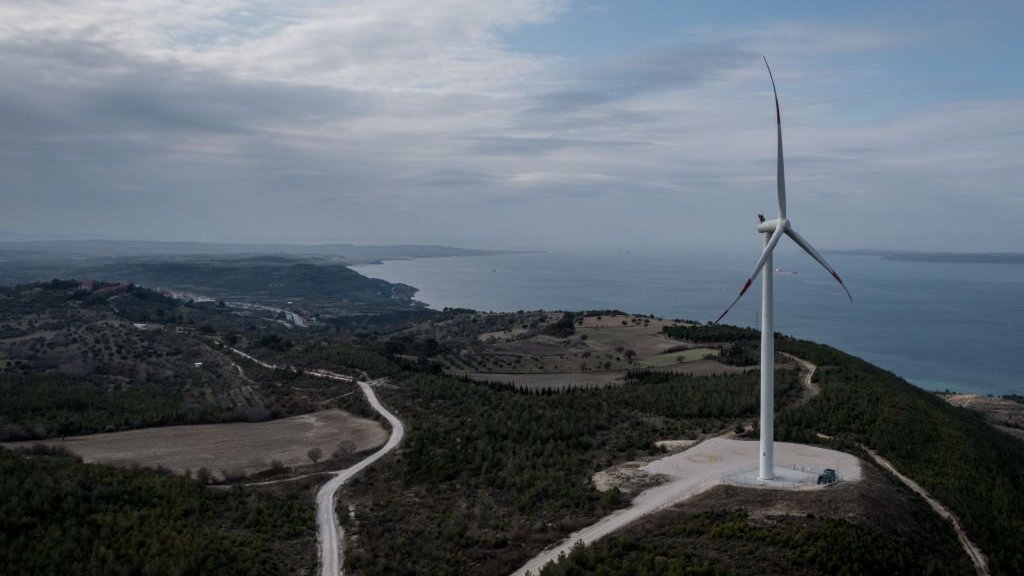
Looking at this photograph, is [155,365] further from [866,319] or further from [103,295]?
[866,319]

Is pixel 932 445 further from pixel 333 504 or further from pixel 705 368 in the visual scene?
pixel 705 368

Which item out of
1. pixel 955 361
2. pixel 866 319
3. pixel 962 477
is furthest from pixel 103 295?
pixel 866 319

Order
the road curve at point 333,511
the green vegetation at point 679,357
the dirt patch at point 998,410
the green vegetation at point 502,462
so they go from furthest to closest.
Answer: the green vegetation at point 679,357
the dirt patch at point 998,410
the green vegetation at point 502,462
the road curve at point 333,511

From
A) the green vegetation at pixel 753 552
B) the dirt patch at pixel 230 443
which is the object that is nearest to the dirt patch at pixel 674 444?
the green vegetation at pixel 753 552

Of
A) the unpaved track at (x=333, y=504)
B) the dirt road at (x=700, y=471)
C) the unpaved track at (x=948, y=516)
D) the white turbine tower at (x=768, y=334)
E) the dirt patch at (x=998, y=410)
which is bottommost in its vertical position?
the dirt patch at (x=998, y=410)

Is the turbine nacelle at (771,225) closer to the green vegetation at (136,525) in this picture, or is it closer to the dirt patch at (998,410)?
the green vegetation at (136,525)

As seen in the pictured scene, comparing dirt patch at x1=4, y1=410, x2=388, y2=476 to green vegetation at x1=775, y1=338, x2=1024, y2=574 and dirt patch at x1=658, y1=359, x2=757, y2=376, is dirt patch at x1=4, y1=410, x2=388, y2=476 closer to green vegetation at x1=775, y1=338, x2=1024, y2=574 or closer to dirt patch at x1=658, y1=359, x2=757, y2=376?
green vegetation at x1=775, y1=338, x2=1024, y2=574

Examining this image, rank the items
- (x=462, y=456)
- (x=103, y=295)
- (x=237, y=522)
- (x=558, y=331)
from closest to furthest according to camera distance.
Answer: (x=237, y=522), (x=462, y=456), (x=558, y=331), (x=103, y=295)
